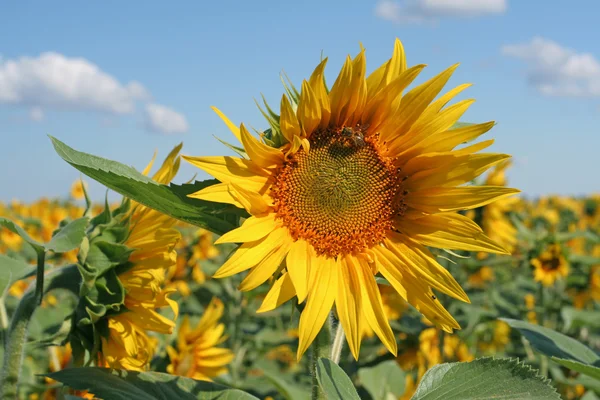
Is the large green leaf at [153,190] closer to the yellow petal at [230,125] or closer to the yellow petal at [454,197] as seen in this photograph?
the yellow petal at [230,125]

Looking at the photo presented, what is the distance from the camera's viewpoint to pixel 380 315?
5.51 ft

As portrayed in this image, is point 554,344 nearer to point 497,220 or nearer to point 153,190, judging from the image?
point 153,190

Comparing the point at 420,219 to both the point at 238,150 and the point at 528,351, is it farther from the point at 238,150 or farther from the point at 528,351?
the point at 528,351

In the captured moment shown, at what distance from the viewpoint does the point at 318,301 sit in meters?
1.62

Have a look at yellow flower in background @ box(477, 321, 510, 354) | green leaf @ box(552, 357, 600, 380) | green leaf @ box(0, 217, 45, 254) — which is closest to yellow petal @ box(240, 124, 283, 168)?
green leaf @ box(0, 217, 45, 254)

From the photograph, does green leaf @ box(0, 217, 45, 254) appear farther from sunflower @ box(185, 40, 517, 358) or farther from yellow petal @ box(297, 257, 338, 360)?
yellow petal @ box(297, 257, 338, 360)

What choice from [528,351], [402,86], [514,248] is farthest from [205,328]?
[514,248]

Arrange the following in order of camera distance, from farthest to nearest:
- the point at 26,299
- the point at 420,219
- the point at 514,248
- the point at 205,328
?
the point at 514,248
the point at 205,328
the point at 26,299
the point at 420,219

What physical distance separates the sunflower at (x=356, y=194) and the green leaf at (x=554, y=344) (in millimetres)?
474

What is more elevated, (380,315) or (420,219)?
(420,219)

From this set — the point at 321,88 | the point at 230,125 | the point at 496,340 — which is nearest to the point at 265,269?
the point at 230,125

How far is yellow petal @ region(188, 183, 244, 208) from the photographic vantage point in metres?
1.56

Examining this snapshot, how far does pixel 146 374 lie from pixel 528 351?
11.8 ft

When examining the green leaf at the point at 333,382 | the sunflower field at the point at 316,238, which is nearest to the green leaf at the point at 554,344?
the sunflower field at the point at 316,238
